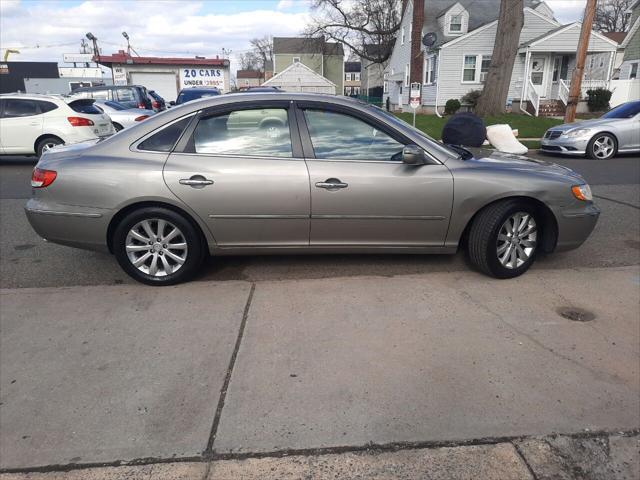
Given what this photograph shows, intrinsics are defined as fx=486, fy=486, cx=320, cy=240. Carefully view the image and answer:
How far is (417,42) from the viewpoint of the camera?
99.6ft

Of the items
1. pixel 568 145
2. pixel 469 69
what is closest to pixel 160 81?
pixel 469 69

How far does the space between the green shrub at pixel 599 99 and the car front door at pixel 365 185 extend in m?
24.7

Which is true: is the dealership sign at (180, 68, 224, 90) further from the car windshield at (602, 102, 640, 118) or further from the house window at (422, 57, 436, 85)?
the car windshield at (602, 102, 640, 118)

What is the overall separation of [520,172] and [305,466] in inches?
121

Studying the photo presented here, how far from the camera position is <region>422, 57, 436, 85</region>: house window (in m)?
28.2

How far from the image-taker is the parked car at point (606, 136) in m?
11.5

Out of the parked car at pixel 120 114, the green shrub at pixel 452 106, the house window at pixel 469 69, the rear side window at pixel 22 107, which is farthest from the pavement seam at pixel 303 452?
the house window at pixel 469 69

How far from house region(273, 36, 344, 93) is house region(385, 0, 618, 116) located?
2137 cm

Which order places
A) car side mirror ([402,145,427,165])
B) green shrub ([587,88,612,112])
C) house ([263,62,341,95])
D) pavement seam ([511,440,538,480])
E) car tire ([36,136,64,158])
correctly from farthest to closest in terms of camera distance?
house ([263,62,341,95])
green shrub ([587,88,612,112])
car tire ([36,136,64,158])
car side mirror ([402,145,427,165])
pavement seam ([511,440,538,480])

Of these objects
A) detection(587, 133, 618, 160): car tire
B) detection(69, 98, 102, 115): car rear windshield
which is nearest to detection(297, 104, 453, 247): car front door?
detection(69, 98, 102, 115): car rear windshield

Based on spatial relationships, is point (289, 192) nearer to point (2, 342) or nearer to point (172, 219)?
point (172, 219)

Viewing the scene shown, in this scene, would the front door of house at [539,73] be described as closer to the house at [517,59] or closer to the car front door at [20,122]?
the house at [517,59]

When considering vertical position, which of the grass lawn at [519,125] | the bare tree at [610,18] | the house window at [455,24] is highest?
the bare tree at [610,18]

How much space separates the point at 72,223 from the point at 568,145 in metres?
11.3
